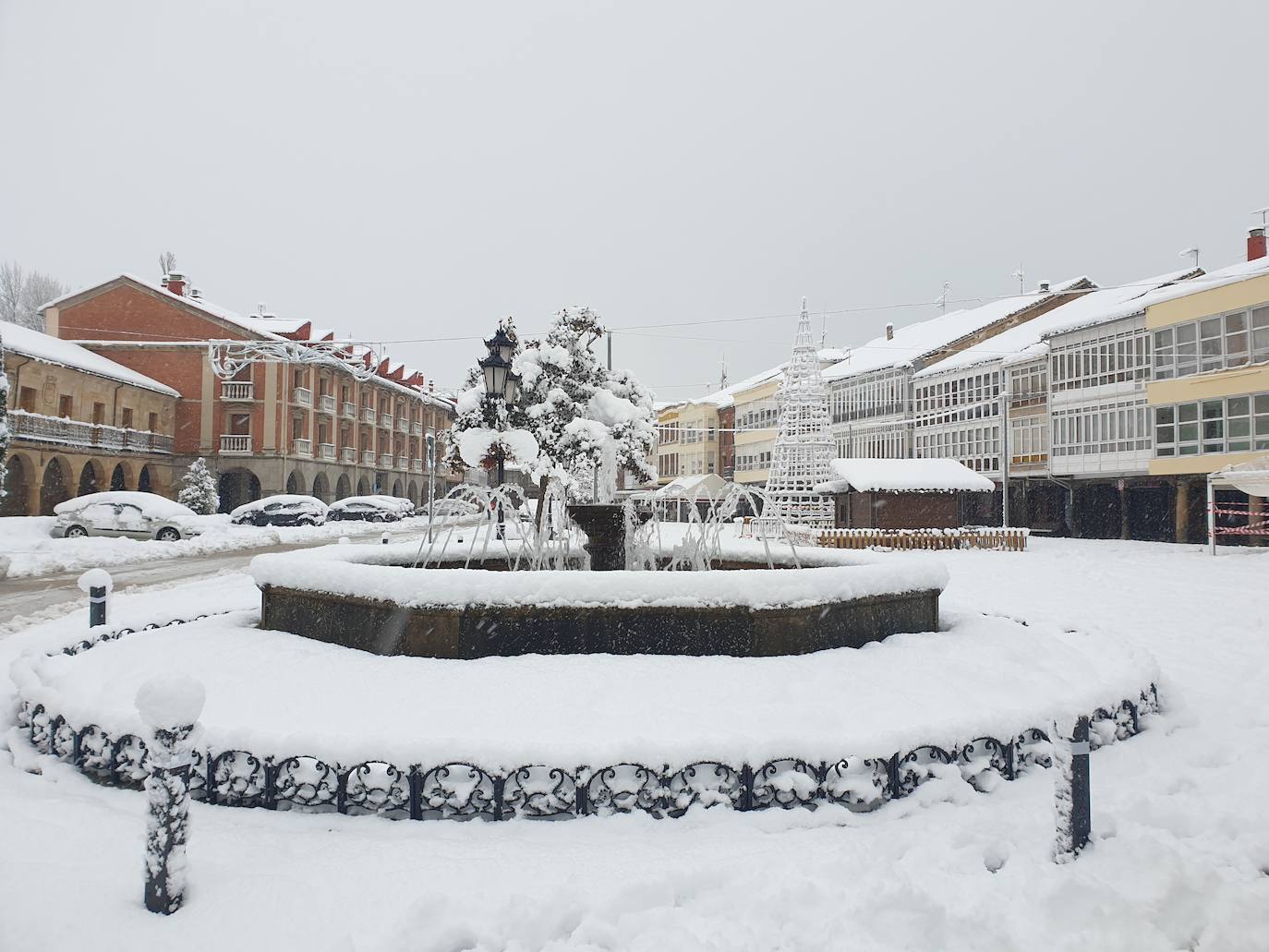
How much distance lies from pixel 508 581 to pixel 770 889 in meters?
3.11

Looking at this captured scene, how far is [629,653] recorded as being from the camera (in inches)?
245

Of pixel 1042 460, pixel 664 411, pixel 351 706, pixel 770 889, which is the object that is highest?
pixel 664 411

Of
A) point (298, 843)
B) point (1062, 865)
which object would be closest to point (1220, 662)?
point (1062, 865)

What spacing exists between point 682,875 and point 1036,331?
43.1 meters

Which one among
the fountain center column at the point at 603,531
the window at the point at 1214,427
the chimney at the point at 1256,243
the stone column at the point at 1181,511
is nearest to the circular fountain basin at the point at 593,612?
the fountain center column at the point at 603,531

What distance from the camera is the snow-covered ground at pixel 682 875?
134 inches

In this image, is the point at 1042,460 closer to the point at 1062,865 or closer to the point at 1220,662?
the point at 1220,662

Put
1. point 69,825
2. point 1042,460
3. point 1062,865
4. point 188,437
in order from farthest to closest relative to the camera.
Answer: point 188,437 < point 1042,460 < point 69,825 < point 1062,865

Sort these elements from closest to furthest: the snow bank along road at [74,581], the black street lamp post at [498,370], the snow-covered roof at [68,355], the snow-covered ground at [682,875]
Result: 1. the snow-covered ground at [682,875]
2. the black street lamp post at [498,370]
3. the snow bank along road at [74,581]
4. the snow-covered roof at [68,355]

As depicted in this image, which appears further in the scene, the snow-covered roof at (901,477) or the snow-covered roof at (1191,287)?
the snow-covered roof at (901,477)

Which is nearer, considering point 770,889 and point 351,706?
point 770,889

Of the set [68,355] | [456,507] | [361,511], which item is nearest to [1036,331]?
[361,511]

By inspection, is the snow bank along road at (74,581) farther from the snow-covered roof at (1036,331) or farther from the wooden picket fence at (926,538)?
the snow-covered roof at (1036,331)

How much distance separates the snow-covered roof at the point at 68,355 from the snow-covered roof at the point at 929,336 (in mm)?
38706
